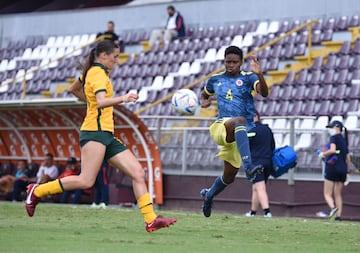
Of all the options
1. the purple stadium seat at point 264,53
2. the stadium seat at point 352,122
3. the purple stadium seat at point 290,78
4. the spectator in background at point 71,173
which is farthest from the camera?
the purple stadium seat at point 264,53

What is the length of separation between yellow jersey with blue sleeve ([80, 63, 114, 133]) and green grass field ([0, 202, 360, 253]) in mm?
1248

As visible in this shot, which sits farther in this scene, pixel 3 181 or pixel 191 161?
pixel 3 181

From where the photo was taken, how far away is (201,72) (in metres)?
29.4

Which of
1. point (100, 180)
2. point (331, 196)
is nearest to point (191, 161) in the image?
point (100, 180)

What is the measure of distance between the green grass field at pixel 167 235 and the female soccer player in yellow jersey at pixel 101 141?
17.2 inches

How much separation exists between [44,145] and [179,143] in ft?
14.3

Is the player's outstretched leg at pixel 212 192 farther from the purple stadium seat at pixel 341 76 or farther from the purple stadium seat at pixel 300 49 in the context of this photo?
the purple stadium seat at pixel 300 49

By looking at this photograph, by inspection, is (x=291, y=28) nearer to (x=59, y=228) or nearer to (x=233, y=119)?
(x=233, y=119)

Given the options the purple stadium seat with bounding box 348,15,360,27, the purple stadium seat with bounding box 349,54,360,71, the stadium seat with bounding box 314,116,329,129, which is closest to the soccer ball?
the stadium seat with bounding box 314,116,329,129

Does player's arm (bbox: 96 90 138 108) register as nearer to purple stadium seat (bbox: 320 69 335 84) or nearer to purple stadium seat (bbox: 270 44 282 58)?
purple stadium seat (bbox: 320 69 335 84)

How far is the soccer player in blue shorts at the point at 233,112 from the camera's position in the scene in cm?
1414

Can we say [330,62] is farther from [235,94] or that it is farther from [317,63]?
[235,94]

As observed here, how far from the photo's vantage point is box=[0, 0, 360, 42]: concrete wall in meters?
29.5

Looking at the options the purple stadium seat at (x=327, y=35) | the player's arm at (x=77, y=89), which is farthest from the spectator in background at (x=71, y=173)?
the player's arm at (x=77, y=89)
